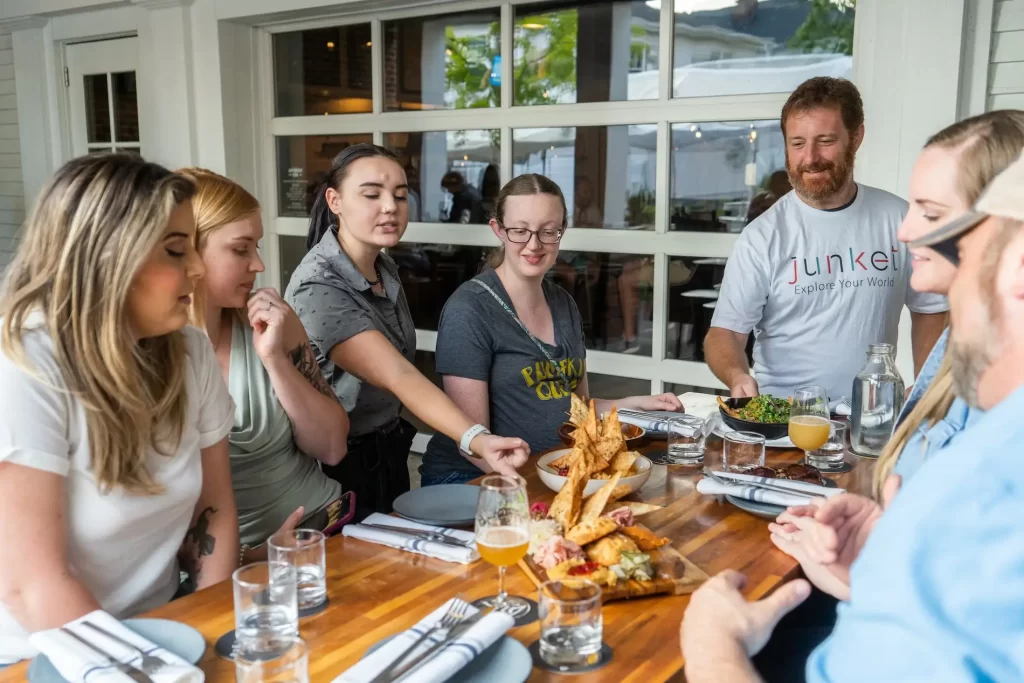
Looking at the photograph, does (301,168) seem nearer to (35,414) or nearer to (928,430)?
(35,414)

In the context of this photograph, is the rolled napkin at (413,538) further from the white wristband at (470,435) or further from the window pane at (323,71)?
the window pane at (323,71)

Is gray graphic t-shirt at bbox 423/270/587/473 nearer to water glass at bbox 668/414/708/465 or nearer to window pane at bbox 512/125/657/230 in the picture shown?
water glass at bbox 668/414/708/465

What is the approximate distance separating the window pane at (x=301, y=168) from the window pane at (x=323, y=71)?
16 centimetres

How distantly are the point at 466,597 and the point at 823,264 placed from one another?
6.32 ft

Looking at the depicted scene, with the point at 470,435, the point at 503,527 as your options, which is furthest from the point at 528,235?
the point at 503,527

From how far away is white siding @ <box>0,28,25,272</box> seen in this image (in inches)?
231

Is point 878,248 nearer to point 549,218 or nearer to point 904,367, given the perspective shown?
point 904,367

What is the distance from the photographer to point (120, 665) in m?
1.08

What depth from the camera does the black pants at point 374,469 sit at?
7.92ft

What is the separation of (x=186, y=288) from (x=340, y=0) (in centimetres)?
322

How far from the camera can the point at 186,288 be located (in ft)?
5.13

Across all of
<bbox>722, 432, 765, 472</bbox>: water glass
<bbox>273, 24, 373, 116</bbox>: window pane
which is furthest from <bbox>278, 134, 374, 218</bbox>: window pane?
<bbox>722, 432, 765, 472</bbox>: water glass

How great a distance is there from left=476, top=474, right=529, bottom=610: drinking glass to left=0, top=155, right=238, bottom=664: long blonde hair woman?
0.62m

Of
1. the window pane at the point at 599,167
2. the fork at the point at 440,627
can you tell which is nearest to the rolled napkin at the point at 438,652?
the fork at the point at 440,627
